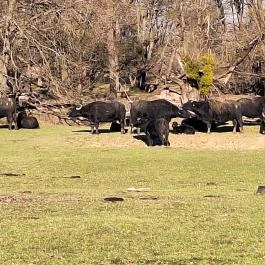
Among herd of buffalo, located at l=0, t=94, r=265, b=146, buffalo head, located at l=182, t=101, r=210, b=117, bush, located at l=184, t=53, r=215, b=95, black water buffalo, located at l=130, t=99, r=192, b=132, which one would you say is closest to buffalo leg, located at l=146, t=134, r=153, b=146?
herd of buffalo, located at l=0, t=94, r=265, b=146

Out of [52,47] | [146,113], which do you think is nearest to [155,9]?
[52,47]

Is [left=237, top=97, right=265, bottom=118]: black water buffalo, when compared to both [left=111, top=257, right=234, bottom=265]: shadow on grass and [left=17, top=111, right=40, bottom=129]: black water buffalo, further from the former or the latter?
[left=111, top=257, right=234, bottom=265]: shadow on grass

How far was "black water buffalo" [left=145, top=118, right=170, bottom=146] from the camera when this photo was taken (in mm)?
28094

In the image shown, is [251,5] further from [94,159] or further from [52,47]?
[94,159]

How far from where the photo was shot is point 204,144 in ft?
92.6

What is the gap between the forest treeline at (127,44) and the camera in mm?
40562

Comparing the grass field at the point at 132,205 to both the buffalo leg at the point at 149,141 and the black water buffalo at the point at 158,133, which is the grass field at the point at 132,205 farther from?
the black water buffalo at the point at 158,133

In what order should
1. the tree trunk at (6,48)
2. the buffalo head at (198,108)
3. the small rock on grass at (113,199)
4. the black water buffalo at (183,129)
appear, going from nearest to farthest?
1. the small rock on grass at (113,199)
2. the black water buffalo at (183,129)
3. the buffalo head at (198,108)
4. the tree trunk at (6,48)

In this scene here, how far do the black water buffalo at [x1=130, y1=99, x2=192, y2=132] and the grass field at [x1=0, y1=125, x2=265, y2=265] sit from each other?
512cm

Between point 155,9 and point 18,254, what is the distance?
5671 centimetres

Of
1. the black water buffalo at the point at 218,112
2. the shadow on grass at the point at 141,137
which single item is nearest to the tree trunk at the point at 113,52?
the black water buffalo at the point at 218,112

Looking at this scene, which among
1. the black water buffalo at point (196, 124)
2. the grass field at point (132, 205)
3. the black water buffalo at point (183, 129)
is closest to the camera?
the grass field at point (132, 205)

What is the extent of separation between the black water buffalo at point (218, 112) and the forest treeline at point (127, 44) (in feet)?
34.2

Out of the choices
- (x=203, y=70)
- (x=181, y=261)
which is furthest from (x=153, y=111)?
(x=181, y=261)
